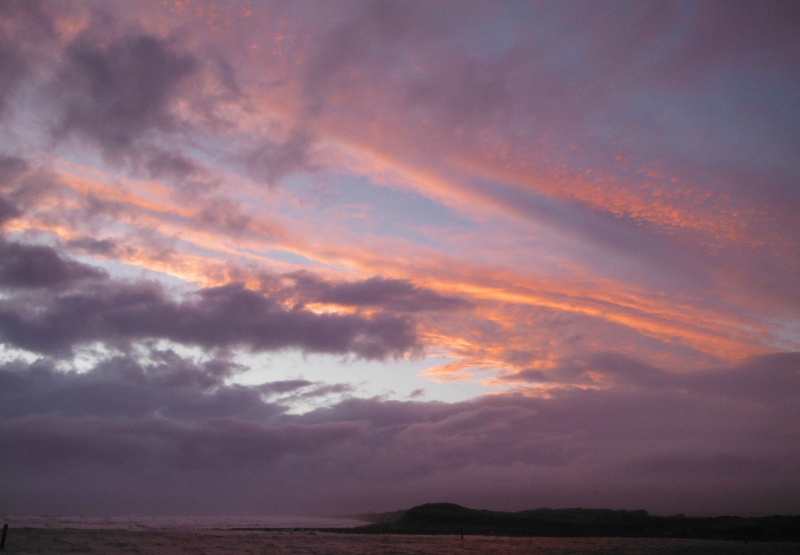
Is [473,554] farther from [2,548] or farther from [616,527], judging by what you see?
[616,527]

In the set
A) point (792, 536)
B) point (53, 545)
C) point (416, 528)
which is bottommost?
point (416, 528)

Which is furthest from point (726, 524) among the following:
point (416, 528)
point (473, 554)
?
point (473, 554)

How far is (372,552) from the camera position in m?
84.3

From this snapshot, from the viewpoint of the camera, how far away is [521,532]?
172 meters

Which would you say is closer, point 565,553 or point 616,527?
point 565,553

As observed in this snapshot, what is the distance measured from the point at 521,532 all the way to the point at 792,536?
75851mm

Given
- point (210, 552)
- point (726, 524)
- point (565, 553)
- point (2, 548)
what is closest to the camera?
point (2, 548)

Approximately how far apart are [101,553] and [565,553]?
75.1 m

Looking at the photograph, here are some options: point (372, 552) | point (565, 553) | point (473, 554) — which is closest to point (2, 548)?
point (372, 552)

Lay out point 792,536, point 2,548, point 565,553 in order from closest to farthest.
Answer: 1. point 2,548
2. point 565,553
3. point 792,536

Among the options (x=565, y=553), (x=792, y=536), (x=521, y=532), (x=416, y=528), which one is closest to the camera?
(x=565, y=553)

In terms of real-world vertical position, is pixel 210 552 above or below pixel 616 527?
above

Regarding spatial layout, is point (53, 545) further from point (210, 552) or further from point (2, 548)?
point (210, 552)

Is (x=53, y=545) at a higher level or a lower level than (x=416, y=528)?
higher
